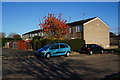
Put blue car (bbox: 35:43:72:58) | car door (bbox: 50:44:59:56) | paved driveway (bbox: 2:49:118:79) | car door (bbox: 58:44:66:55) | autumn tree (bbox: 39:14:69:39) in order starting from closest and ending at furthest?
paved driveway (bbox: 2:49:118:79) < blue car (bbox: 35:43:72:58) < car door (bbox: 50:44:59:56) < car door (bbox: 58:44:66:55) < autumn tree (bbox: 39:14:69:39)

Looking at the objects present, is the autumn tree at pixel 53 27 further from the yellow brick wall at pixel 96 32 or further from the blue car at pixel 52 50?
the blue car at pixel 52 50

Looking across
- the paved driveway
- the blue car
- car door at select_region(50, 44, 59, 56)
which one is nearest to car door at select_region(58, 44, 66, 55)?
the blue car

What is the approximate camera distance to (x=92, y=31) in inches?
1414

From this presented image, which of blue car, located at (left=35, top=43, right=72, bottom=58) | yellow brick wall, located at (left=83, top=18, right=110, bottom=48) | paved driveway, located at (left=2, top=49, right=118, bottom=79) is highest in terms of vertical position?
yellow brick wall, located at (left=83, top=18, right=110, bottom=48)

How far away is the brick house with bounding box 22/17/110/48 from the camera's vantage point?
113 feet

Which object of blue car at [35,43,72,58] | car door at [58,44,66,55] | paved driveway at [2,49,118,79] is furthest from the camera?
car door at [58,44,66,55]

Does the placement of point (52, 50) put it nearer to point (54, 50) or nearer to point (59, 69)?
point (54, 50)

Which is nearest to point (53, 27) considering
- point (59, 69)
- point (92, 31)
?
point (92, 31)

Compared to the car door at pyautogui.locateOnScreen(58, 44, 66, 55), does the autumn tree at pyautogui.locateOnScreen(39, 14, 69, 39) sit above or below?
above

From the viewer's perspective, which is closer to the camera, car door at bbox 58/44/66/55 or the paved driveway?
the paved driveway

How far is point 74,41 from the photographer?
2564 cm

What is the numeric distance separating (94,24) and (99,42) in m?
4.71

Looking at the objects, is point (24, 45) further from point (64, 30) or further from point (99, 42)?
point (99, 42)

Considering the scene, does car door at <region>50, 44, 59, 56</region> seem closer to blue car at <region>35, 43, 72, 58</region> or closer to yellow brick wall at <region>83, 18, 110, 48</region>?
blue car at <region>35, 43, 72, 58</region>
